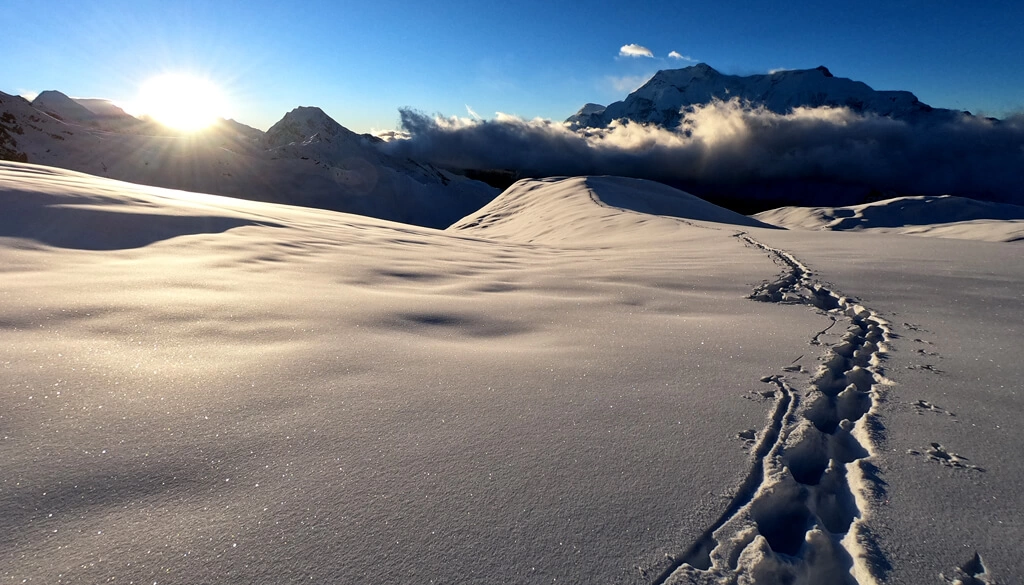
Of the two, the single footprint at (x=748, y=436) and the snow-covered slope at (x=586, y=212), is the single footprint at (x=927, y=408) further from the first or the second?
the snow-covered slope at (x=586, y=212)

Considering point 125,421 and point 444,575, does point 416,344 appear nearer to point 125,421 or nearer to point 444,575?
point 125,421

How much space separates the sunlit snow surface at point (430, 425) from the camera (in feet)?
3.54

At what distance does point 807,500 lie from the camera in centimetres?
134

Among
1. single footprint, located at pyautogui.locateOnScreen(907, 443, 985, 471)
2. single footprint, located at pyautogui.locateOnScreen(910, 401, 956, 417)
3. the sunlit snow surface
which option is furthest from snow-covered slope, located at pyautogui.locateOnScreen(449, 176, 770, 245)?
single footprint, located at pyautogui.locateOnScreen(907, 443, 985, 471)

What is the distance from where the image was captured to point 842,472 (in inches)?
57.1

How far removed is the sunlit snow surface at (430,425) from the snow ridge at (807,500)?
0.09 feet

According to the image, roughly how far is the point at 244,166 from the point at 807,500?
75.4 m

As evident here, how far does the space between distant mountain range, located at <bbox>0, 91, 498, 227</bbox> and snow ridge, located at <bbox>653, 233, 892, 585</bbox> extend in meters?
63.5

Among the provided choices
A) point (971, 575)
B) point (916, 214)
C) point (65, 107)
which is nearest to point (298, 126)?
point (65, 107)

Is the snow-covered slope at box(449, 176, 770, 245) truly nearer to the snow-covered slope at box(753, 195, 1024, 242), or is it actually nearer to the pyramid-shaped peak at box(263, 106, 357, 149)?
the snow-covered slope at box(753, 195, 1024, 242)

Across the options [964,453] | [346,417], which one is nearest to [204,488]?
[346,417]

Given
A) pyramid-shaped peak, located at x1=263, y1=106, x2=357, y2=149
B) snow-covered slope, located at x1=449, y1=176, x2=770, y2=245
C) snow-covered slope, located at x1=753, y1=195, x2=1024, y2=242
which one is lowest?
snow-covered slope, located at x1=449, y1=176, x2=770, y2=245

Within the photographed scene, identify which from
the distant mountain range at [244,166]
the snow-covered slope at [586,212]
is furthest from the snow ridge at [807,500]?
the distant mountain range at [244,166]

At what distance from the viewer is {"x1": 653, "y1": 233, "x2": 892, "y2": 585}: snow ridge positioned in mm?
1105
